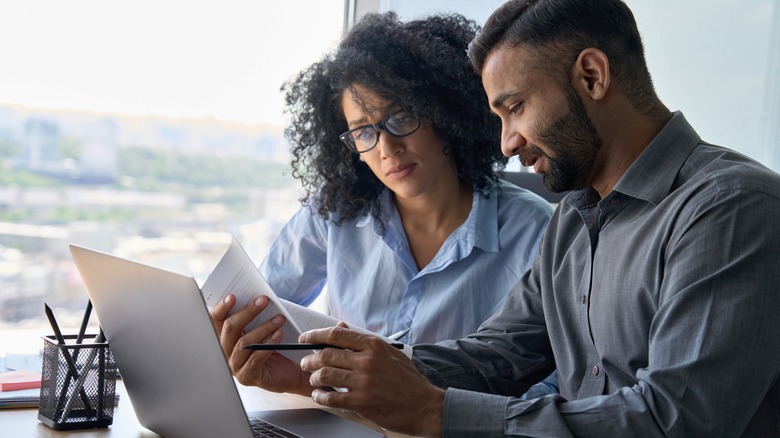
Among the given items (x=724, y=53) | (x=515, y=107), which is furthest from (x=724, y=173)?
(x=724, y=53)

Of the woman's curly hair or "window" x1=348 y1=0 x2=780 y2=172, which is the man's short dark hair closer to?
the woman's curly hair

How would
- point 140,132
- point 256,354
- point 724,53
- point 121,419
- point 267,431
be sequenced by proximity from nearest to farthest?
1. point 267,431
2. point 121,419
3. point 256,354
4. point 140,132
5. point 724,53

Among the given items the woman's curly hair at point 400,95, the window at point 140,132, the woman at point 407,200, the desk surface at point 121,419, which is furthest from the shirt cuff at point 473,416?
the window at point 140,132

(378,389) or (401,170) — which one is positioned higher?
(401,170)

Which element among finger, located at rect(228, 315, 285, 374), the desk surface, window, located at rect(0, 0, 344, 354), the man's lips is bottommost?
the desk surface

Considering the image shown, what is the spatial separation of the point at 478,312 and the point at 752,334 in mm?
856

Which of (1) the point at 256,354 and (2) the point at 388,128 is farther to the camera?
(2) the point at 388,128

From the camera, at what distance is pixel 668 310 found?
3.66ft

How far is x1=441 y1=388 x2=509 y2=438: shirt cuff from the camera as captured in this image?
44.5 inches

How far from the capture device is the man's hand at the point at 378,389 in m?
1.14

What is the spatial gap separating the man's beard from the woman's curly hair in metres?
0.64

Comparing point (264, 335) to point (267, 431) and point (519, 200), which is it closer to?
point (267, 431)

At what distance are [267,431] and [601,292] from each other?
0.56 meters

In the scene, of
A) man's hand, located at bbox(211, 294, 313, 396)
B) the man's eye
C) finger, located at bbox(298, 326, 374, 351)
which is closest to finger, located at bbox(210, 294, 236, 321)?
man's hand, located at bbox(211, 294, 313, 396)
